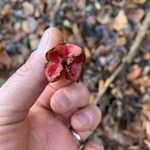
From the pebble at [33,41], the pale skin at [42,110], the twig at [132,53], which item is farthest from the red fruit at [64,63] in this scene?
the pebble at [33,41]

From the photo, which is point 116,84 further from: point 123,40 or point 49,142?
point 49,142

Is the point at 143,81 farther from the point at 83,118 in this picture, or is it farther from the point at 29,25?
the point at 83,118

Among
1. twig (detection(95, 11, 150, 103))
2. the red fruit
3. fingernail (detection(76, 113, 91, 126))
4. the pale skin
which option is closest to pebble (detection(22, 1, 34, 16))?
twig (detection(95, 11, 150, 103))

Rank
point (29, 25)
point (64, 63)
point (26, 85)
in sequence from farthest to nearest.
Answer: point (29, 25) < point (26, 85) < point (64, 63)

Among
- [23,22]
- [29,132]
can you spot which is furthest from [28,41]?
[29,132]

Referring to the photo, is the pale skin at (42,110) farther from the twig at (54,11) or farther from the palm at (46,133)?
the twig at (54,11)

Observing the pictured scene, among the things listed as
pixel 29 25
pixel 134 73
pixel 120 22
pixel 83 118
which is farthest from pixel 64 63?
pixel 29 25
